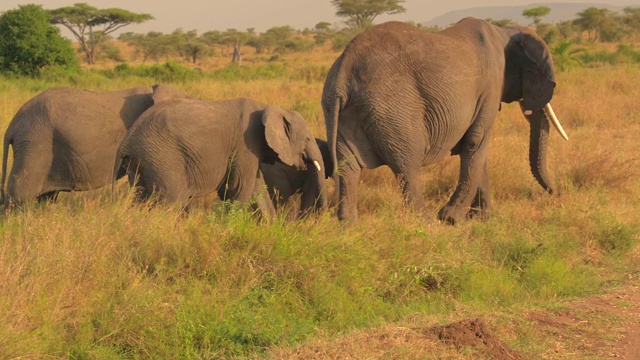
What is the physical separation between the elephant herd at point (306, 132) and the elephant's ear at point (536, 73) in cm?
2

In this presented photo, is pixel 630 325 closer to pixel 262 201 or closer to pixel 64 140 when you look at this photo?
pixel 262 201

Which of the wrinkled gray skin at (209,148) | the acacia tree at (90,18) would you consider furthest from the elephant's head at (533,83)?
the acacia tree at (90,18)

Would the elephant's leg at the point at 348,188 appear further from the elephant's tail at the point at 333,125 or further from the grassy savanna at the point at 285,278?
the grassy savanna at the point at 285,278

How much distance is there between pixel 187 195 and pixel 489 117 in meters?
2.56

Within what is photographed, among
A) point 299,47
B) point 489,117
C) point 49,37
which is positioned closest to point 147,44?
point 299,47

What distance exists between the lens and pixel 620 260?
5832 millimetres

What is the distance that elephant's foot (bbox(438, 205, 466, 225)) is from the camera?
680 cm

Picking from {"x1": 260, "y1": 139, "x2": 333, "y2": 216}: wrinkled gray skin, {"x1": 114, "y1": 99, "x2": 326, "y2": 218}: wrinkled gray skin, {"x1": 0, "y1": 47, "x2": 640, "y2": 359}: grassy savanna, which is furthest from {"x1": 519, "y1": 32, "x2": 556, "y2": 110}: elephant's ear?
{"x1": 114, "y1": 99, "x2": 326, "y2": 218}: wrinkled gray skin

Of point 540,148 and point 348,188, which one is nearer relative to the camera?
point 348,188

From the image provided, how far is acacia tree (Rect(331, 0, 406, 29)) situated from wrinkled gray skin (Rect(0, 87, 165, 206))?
121ft

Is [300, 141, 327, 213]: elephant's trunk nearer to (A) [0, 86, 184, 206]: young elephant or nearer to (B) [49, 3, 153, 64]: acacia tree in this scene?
(A) [0, 86, 184, 206]: young elephant

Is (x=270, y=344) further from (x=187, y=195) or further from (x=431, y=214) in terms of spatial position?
(x=431, y=214)

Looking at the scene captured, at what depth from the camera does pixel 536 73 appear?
23.7 ft

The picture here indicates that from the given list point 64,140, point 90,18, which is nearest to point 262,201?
point 64,140
